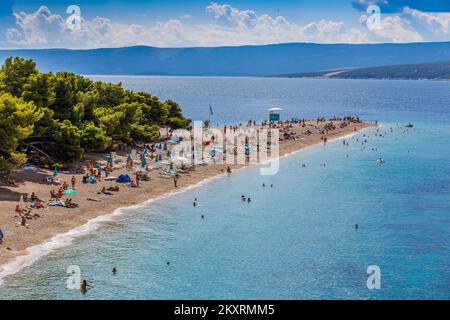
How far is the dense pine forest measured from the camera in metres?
55.0

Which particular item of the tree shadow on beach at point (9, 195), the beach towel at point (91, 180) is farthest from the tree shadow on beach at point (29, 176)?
the beach towel at point (91, 180)

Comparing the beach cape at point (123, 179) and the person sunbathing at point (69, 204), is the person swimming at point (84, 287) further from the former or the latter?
the beach cape at point (123, 179)

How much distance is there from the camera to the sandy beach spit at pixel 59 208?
41719mm

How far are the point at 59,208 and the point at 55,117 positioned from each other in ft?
72.6

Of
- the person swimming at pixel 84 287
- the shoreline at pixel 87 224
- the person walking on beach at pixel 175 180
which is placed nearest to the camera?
the person swimming at pixel 84 287

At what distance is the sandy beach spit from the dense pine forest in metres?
2.81

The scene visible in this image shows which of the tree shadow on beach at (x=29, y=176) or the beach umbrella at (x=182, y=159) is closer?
the tree shadow on beach at (x=29, y=176)

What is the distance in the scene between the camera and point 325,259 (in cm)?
3988

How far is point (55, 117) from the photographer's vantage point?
226 ft

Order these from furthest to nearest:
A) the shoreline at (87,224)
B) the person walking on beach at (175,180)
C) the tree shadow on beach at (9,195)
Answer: the person walking on beach at (175,180) → the tree shadow on beach at (9,195) → the shoreline at (87,224)

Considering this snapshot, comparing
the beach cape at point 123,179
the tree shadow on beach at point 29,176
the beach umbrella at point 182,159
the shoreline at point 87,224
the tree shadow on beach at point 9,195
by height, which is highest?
the beach umbrella at point 182,159

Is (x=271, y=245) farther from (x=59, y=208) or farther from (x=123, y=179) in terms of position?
(x=123, y=179)

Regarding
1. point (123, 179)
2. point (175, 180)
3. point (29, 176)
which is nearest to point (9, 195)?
point (29, 176)

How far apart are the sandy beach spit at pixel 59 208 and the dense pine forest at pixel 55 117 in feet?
9.20
